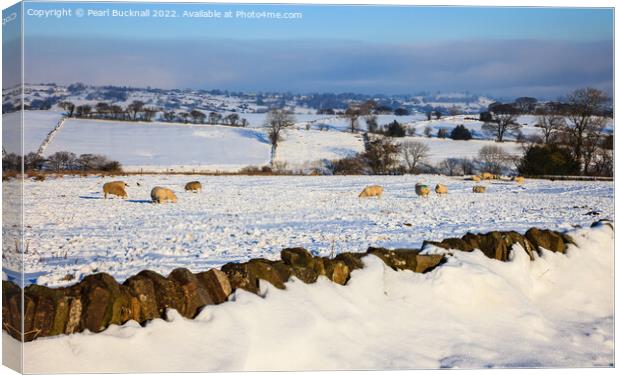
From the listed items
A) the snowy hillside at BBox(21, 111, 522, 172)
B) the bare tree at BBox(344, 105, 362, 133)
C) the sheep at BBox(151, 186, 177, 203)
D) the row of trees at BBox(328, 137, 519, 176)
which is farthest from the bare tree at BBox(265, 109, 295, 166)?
the sheep at BBox(151, 186, 177, 203)

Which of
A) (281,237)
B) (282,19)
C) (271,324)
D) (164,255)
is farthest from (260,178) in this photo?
(271,324)

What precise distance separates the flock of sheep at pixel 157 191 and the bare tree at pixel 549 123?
18.6 feet

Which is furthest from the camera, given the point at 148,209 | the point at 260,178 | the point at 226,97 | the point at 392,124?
the point at 148,209

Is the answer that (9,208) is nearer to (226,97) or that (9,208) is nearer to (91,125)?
(91,125)

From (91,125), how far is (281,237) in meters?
3.09

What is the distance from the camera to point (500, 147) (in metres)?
9.82

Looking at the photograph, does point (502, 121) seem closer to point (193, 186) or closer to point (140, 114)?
point (140, 114)

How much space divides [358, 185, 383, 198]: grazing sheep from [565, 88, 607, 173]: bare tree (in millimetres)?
3176

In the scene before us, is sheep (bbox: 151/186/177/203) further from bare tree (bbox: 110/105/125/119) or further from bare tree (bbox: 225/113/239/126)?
bare tree (bbox: 110/105/125/119)

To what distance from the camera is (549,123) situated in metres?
9.44

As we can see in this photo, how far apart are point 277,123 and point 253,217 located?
8.05ft

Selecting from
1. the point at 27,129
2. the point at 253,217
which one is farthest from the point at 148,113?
the point at 253,217

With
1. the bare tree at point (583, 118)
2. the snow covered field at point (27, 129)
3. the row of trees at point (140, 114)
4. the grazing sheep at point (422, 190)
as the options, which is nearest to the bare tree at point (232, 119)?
the row of trees at point (140, 114)

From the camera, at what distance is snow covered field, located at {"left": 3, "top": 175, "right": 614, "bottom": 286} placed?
Result: 303 inches
